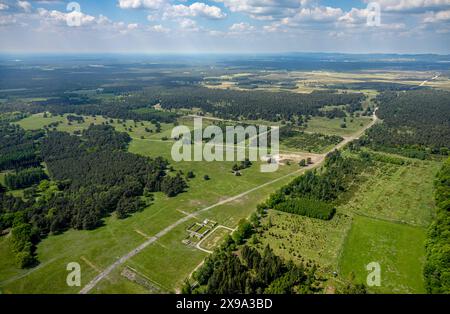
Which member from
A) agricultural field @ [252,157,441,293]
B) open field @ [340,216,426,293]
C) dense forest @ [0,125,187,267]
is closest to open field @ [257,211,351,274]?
agricultural field @ [252,157,441,293]

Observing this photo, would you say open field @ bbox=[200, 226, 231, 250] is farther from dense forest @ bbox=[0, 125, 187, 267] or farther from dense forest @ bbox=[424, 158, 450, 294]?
dense forest @ bbox=[424, 158, 450, 294]

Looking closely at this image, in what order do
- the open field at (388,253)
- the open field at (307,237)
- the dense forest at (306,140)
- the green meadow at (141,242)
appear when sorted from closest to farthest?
the open field at (388,253)
the green meadow at (141,242)
the open field at (307,237)
the dense forest at (306,140)

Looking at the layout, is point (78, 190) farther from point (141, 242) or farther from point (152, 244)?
point (152, 244)

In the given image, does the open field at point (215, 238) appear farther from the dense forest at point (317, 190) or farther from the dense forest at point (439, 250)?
the dense forest at point (439, 250)

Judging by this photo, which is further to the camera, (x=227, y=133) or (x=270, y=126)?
(x=270, y=126)

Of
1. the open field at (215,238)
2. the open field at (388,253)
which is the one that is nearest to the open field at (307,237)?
the open field at (388,253)
